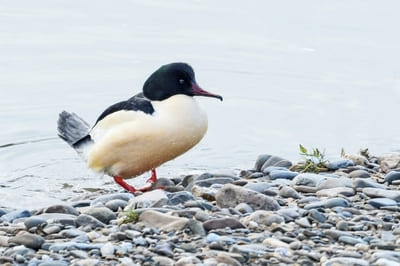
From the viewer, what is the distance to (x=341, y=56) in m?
14.3

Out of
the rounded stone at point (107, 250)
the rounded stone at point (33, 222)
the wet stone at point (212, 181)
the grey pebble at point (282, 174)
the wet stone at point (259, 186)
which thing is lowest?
the wet stone at point (212, 181)

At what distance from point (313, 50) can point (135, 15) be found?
2.71m

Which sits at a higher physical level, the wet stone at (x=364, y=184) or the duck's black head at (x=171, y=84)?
the duck's black head at (x=171, y=84)

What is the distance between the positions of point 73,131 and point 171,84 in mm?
1267

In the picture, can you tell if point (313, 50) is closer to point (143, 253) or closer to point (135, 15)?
point (135, 15)

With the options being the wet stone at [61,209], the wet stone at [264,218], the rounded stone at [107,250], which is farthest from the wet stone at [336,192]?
the rounded stone at [107,250]

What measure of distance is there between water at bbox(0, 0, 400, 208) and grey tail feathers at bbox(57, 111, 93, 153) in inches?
16.2

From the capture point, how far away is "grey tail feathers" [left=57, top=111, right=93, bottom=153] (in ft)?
31.0

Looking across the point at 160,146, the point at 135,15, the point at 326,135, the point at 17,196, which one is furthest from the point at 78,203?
the point at 135,15

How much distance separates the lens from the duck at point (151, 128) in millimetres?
8609

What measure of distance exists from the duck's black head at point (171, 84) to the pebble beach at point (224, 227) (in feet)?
2.94

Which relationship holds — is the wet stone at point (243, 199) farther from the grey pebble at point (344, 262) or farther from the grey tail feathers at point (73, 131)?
the grey tail feathers at point (73, 131)

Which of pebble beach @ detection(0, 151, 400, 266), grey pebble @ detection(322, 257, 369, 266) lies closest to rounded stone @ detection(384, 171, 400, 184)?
pebble beach @ detection(0, 151, 400, 266)

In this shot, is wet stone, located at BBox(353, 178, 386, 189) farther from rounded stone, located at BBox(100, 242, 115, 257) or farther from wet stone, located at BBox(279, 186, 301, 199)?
rounded stone, located at BBox(100, 242, 115, 257)
